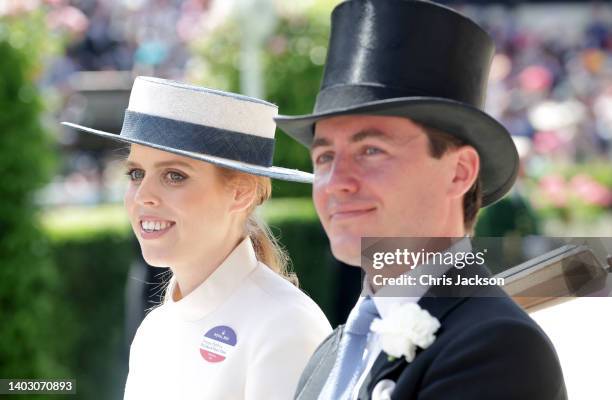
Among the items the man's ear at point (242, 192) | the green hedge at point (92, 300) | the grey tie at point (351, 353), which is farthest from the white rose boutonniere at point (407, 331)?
the green hedge at point (92, 300)

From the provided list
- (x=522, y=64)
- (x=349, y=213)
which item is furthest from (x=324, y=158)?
(x=522, y=64)

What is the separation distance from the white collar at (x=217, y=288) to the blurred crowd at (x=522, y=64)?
30.9 ft

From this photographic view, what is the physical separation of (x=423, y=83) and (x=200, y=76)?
8375mm

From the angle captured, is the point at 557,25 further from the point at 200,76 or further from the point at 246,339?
the point at 246,339

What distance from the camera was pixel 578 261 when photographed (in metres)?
2.59

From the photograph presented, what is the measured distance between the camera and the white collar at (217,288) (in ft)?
9.82

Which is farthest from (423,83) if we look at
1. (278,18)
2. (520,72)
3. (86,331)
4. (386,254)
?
(520,72)

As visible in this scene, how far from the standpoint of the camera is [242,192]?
10.2 feet

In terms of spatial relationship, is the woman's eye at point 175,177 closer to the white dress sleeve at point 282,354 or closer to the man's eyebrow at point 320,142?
the white dress sleeve at point 282,354

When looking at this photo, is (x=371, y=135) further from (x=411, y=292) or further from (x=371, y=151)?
(x=411, y=292)

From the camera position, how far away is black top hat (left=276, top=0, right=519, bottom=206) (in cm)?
223

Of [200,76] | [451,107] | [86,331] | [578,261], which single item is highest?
[200,76]

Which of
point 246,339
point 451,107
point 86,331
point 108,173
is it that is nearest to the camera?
point 451,107

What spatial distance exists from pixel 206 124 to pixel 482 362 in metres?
1.29
